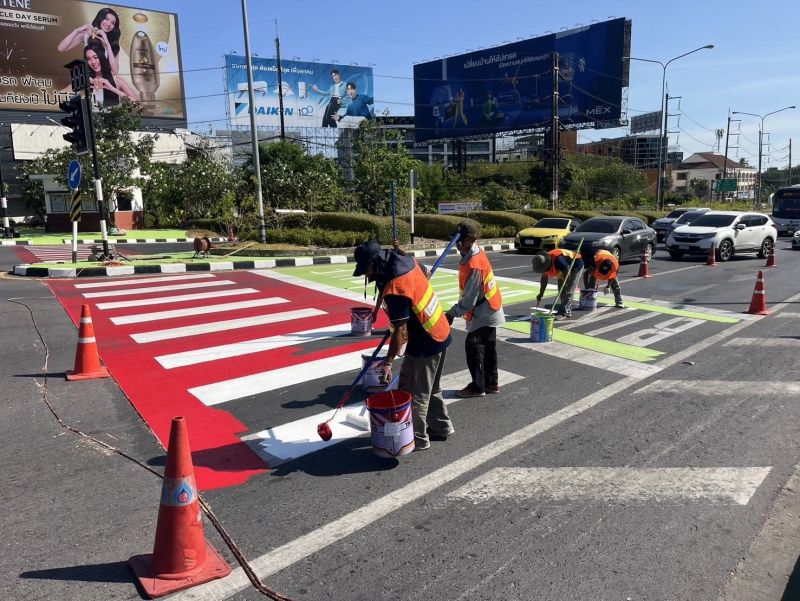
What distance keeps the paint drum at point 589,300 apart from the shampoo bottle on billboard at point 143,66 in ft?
181

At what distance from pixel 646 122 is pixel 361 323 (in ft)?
255

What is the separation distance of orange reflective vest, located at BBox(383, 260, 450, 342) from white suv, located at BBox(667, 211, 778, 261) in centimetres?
1733

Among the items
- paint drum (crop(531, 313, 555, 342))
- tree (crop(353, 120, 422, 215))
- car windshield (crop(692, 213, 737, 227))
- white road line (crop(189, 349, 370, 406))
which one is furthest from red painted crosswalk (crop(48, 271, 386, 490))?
tree (crop(353, 120, 422, 215))

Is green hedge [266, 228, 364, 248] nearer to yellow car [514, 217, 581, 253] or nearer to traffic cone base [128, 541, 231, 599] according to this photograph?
yellow car [514, 217, 581, 253]

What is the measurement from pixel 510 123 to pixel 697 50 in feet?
84.3

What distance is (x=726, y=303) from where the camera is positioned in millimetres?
11195

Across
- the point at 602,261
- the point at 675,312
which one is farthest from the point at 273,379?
the point at 675,312

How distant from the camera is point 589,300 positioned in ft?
33.9

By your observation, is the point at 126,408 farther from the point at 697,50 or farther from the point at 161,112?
the point at 161,112

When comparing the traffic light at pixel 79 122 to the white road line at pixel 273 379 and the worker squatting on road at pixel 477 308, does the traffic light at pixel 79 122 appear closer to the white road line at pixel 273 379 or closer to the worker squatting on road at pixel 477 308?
the white road line at pixel 273 379

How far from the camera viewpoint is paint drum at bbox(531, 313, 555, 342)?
8.03 metres

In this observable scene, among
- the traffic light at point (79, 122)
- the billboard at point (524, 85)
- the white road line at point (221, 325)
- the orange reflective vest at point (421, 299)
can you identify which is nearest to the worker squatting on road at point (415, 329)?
the orange reflective vest at point (421, 299)

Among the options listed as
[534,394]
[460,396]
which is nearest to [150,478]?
[460,396]

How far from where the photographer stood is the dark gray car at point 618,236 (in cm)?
1739
